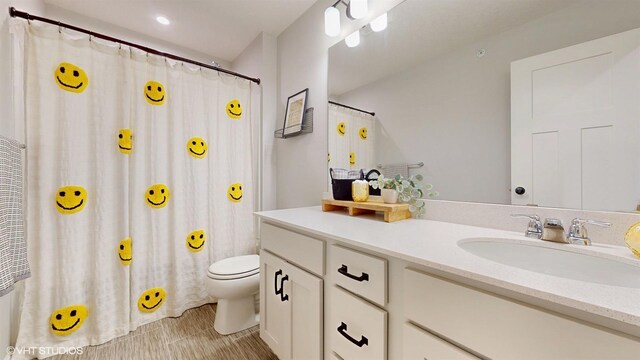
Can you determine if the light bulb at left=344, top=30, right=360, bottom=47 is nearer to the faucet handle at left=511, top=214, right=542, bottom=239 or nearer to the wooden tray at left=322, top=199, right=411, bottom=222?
the wooden tray at left=322, top=199, right=411, bottom=222

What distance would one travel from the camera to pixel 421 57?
121 centimetres

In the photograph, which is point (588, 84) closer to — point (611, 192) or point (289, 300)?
point (611, 192)

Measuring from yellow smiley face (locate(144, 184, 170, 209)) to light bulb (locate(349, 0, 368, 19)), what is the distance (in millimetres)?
1792

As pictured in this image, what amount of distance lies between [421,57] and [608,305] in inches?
46.4

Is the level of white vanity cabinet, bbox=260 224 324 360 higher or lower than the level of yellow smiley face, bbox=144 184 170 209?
lower

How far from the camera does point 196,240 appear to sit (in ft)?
6.23

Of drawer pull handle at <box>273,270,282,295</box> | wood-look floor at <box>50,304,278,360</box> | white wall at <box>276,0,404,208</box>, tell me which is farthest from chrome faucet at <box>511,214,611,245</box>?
wood-look floor at <box>50,304,278,360</box>

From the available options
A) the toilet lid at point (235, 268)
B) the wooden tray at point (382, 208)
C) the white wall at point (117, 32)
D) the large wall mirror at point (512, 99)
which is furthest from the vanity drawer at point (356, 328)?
the white wall at point (117, 32)

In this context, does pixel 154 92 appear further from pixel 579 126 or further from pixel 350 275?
pixel 579 126

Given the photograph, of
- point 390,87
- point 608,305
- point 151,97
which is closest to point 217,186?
point 151,97

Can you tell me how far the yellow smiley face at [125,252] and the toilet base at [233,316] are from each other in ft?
2.27

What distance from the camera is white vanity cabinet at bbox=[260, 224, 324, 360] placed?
3.23 feet

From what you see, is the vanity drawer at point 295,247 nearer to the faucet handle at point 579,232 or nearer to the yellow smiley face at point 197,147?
the faucet handle at point 579,232

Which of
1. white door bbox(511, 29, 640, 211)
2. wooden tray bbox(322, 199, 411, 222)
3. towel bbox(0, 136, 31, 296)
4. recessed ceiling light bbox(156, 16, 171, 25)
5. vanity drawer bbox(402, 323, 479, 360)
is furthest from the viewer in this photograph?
recessed ceiling light bbox(156, 16, 171, 25)
